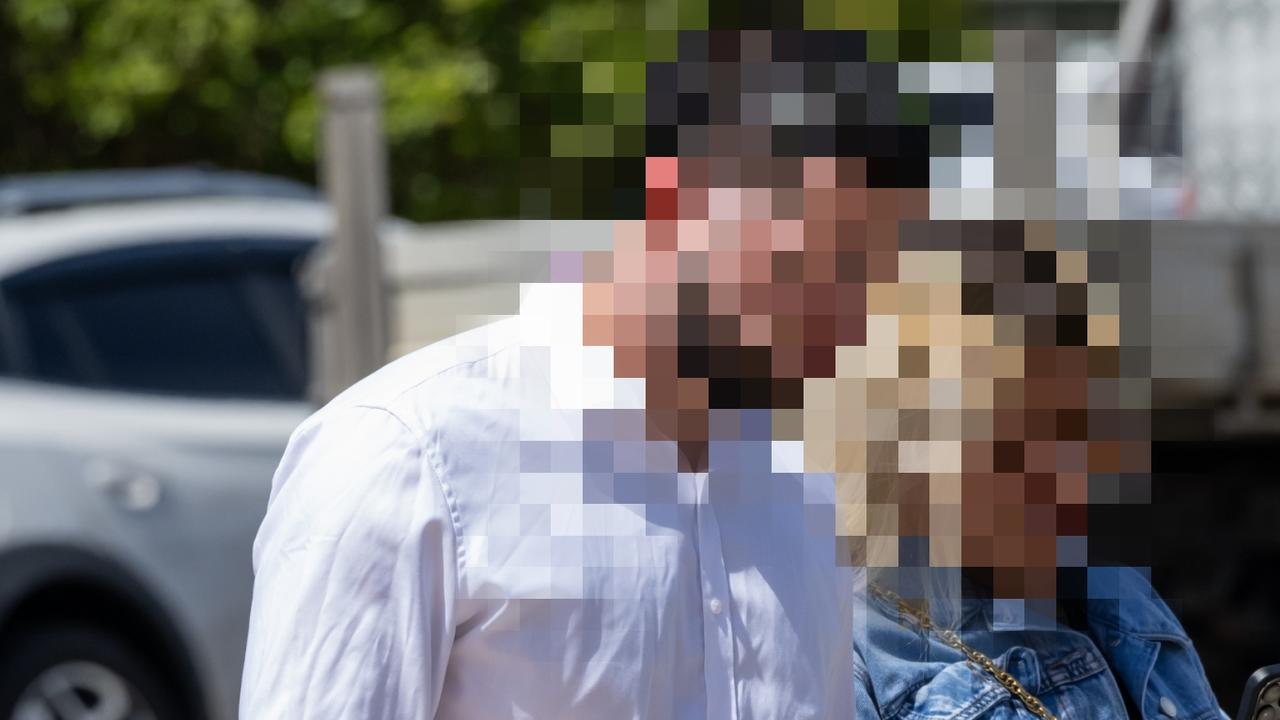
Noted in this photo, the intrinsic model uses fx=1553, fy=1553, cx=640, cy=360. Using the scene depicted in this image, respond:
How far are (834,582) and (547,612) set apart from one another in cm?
30

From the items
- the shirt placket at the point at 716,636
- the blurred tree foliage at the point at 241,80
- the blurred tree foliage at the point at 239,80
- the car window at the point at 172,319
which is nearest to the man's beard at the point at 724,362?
the shirt placket at the point at 716,636

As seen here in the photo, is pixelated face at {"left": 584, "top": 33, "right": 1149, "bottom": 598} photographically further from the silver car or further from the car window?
the car window

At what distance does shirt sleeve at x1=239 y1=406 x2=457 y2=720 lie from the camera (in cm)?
120

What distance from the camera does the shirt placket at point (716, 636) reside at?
51.1 inches

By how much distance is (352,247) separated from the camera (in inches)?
163

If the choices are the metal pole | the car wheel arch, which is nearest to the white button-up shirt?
the metal pole

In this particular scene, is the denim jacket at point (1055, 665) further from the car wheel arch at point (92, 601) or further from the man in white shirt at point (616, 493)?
the car wheel arch at point (92, 601)

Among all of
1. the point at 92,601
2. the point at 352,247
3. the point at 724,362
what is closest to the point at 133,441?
the point at 92,601

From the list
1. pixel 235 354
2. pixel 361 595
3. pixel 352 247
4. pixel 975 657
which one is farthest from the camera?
A: pixel 235 354

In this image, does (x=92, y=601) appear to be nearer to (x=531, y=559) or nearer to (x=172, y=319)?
(x=172, y=319)

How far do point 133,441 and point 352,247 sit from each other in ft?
2.83

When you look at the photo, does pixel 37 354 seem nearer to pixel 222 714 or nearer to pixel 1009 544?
pixel 222 714

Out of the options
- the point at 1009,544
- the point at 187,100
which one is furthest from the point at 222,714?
the point at 187,100

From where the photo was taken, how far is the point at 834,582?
4.62ft
